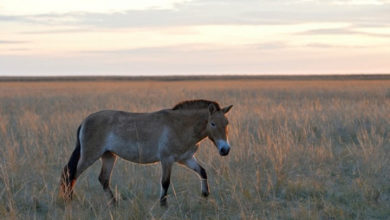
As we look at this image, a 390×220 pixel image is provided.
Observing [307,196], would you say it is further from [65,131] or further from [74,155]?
[65,131]

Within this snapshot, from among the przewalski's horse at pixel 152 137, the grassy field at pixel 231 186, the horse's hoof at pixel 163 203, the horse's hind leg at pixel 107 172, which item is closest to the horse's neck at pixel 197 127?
the przewalski's horse at pixel 152 137

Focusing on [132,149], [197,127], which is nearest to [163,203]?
[132,149]

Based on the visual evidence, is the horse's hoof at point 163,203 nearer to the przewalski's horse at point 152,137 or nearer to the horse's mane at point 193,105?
the przewalski's horse at point 152,137

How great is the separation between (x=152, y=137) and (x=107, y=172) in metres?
0.90

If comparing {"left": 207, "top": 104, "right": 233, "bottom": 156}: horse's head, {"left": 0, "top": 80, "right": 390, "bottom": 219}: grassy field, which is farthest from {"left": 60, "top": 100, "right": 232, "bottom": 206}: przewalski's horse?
{"left": 0, "top": 80, "right": 390, "bottom": 219}: grassy field

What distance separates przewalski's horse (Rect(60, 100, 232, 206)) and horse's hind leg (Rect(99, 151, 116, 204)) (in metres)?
0.01

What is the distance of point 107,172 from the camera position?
22.2 ft

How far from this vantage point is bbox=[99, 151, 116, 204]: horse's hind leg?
6680 mm

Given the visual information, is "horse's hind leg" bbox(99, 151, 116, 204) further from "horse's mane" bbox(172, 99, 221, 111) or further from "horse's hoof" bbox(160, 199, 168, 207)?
"horse's mane" bbox(172, 99, 221, 111)

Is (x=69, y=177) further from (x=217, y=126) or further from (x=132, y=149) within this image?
(x=217, y=126)

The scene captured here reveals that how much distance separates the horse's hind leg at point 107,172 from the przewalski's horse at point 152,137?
0.01 meters

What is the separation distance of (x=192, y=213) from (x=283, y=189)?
5.17 feet

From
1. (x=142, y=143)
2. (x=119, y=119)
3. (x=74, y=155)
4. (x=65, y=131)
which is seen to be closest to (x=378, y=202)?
(x=142, y=143)

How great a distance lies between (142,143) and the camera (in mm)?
6430
